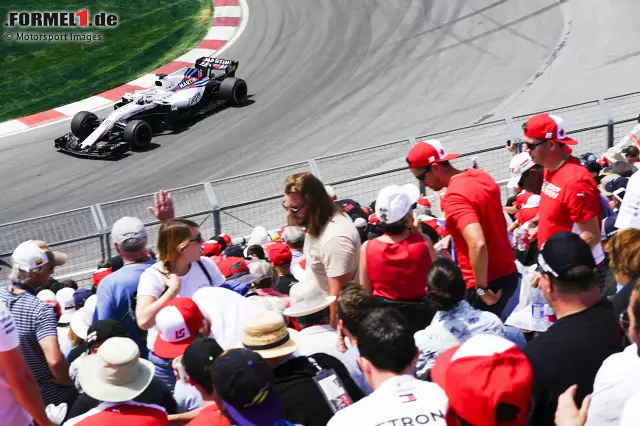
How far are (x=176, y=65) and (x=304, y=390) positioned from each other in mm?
16852

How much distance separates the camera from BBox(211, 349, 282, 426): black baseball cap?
313 centimetres

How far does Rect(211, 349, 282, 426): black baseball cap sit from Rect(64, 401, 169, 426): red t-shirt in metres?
0.43

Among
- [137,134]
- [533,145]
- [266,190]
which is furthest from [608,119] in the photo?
[137,134]

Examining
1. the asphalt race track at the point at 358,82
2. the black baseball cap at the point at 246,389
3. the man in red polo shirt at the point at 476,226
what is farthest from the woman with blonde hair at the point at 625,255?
the asphalt race track at the point at 358,82

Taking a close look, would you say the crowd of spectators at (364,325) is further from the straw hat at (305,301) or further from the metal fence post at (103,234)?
the metal fence post at (103,234)

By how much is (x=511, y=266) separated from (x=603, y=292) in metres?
0.72

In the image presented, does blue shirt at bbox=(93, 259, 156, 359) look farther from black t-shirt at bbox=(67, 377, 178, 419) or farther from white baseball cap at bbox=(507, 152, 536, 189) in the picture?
white baseball cap at bbox=(507, 152, 536, 189)

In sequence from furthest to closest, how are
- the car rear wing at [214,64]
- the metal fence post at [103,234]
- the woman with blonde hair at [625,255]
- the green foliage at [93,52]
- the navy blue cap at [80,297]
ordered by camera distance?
1. the green foliage at [93,52]
2. the car rear wing at [214,64]
3. the metal fence post at [103,234]
4. the navy blue cap at [80,297]
5. the woman with blonde hair at [625,255]

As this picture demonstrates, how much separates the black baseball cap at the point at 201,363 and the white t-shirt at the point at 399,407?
2.01 feet

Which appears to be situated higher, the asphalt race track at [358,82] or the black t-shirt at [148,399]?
the black t-shirt at [148,399]

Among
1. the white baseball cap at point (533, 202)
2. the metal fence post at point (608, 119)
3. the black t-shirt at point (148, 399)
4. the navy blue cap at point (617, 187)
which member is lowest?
the metal fence post at point (608, 119)

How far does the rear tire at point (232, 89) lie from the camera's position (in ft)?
54.5

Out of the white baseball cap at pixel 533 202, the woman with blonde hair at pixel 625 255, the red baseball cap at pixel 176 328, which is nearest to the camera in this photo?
the woman with blonde hair at pixel 625 255

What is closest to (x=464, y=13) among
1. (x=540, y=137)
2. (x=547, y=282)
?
(x=540, y=137)
